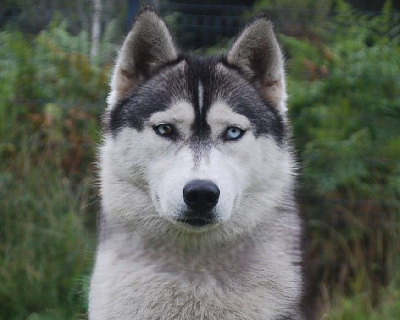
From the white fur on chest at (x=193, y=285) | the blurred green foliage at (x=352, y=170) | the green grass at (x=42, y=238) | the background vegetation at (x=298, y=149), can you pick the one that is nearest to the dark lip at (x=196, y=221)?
the white fur on chest at (x=193, y=285)

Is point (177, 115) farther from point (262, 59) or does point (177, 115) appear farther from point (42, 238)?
point (42, 238)

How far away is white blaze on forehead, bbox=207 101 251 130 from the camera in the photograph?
3182mm

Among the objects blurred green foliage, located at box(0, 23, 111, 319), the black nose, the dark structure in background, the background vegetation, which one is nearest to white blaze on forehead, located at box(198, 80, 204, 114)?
the black nose

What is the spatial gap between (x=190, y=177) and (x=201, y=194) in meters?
0.09

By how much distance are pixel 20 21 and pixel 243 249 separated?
4025 millimetres

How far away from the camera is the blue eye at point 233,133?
3.20 m

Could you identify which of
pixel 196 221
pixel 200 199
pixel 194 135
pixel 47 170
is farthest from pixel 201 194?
pixel 47 170

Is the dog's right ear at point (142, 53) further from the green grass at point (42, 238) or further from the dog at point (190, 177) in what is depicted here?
the green grass at point (42, 238)

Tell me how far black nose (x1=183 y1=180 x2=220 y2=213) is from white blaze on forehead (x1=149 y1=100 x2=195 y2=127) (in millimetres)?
412

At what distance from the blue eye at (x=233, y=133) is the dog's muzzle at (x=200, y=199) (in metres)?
0.40

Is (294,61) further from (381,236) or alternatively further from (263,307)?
(263,307)

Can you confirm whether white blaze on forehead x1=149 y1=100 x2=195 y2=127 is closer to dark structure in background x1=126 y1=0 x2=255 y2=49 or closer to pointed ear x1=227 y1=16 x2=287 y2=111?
pointed ear x1=227 y1=16 x2=287 y2=111

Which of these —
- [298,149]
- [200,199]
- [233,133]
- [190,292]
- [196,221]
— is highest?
[233,133]

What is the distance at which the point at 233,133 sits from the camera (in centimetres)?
322
